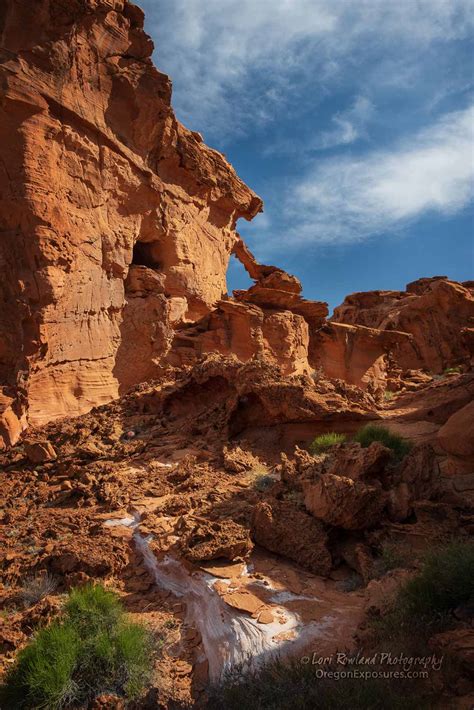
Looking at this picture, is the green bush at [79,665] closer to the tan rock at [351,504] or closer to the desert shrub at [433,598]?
the desert shrub at [433,598]

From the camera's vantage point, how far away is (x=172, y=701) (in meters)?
3.91

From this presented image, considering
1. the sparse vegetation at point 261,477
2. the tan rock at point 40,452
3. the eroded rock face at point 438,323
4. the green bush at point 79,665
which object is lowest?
the green bush at point 79,665

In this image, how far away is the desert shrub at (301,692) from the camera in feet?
9.60

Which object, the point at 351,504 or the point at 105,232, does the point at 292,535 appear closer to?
the point at 351,504

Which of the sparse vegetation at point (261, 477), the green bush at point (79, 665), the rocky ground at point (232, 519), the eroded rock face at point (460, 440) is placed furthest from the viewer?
the sparse vegetation at point (261, 477)

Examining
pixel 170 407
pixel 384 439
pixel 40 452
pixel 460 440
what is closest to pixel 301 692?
pixel 460 440

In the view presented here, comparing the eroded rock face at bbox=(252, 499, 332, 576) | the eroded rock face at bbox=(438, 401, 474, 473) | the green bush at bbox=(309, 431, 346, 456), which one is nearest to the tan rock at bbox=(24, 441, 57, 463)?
the green bush at bbox=(309, 431, 346, 456)

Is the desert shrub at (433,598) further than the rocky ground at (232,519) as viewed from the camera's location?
No

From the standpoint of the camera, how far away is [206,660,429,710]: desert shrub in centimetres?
293

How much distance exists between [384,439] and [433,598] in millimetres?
4681

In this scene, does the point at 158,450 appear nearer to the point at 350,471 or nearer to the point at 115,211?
the point at 350,471

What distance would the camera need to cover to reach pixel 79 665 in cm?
445

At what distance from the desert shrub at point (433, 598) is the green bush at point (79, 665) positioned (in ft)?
7.38

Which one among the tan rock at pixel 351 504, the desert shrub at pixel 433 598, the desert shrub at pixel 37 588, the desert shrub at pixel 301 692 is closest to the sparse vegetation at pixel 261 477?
the tan rock at pixel 351 504
